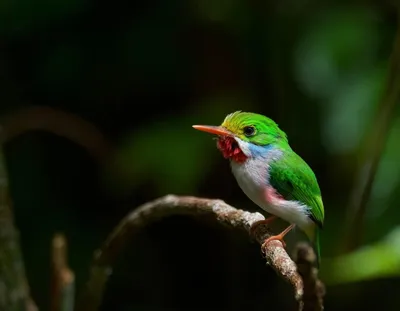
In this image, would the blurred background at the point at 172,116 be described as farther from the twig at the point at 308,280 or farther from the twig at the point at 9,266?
the twig at the point at 308,280

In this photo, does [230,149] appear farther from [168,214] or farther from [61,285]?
[61,285]

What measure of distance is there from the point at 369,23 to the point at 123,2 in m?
0.80

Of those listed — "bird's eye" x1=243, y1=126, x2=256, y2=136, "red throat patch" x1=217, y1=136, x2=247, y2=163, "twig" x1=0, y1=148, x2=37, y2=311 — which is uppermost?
"bird's eye" x1=243, y1=126, x2=256, y2=136

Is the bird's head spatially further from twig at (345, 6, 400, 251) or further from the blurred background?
the blurred background

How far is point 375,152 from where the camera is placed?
63.1 inches

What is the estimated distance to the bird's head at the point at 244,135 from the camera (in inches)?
46.0

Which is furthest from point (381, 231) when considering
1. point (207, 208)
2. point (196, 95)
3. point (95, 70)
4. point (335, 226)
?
point (95, 70)

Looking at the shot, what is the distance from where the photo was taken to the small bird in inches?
45.8

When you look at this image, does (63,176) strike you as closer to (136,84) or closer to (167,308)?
(136,84)

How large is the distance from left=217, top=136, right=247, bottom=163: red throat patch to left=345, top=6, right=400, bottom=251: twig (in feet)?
1.40

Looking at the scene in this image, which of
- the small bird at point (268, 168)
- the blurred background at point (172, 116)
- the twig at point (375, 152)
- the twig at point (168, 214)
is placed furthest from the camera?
the blurred background at point (172, 116)

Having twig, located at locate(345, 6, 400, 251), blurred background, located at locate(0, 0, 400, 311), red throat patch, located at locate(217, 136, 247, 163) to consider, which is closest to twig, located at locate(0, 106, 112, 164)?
blurred background, located at locate(0, 0, 400, 311)

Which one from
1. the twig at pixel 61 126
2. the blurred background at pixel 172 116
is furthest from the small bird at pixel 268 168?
the twig at pixel 61 126

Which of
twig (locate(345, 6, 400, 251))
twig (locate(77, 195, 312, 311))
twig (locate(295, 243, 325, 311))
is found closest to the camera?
twig (locate(295, 243, 325, 311))
